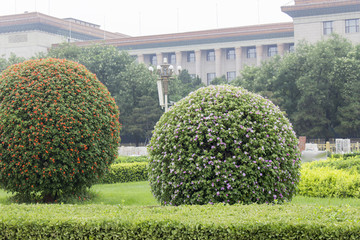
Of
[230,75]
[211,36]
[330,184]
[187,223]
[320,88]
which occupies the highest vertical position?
[211,36]

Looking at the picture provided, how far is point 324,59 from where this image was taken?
110 ft

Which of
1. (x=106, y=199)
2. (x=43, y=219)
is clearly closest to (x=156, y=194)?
(x=43, y=219)

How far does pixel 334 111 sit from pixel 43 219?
104 feet

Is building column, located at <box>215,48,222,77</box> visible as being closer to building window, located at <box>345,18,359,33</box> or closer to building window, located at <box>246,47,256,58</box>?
building window, located at <box>246,47,256,58</box>

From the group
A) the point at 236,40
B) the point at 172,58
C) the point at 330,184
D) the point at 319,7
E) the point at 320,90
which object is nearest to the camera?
the point at 330,184

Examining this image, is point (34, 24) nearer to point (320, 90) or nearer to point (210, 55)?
point (210, 55)

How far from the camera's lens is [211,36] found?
203 ft

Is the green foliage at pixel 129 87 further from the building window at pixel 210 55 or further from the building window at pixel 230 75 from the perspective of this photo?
the building window at pixel 210 55

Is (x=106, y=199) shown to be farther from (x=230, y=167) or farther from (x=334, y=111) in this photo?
(x=334, y=111)

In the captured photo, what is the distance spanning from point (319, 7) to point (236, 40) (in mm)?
12706

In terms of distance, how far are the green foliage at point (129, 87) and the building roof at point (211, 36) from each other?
1647 cm

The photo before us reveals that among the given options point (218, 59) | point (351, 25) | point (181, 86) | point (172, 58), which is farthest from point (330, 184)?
point (172, 58)

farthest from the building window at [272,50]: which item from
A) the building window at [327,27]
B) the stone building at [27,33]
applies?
the stone building at [27,33]

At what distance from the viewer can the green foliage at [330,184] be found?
1092 cm
